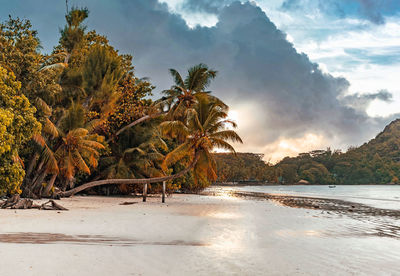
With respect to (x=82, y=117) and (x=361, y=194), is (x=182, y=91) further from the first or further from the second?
(x=361, y=194)

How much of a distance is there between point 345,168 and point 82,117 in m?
144

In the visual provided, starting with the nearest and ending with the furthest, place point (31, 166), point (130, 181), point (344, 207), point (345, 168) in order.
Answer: point (31, 166)
point (130, 181)
point (344, 207)
point (345, 168)

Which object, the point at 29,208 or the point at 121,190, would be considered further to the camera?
the point at 121,190

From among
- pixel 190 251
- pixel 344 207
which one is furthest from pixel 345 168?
pixel 190 251

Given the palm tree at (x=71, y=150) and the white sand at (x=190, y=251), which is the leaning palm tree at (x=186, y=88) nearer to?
the palm tree at (x=71, y=150)

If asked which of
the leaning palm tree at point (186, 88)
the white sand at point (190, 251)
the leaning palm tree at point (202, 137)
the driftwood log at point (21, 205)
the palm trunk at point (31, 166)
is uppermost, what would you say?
the leaning palm tree at point (186, 88)

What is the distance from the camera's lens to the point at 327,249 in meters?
7.04

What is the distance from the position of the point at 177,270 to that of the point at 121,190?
23.8 metres

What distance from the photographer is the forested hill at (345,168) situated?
5153 inches

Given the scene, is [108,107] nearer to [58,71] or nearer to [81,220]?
[58,71]

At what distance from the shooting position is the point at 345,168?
142625 millimetres

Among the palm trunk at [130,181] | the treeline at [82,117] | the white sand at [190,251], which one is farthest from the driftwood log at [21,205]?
the palm trunk at [130,181]

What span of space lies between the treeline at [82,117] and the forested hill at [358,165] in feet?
424

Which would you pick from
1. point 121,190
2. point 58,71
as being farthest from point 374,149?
point 58,71
